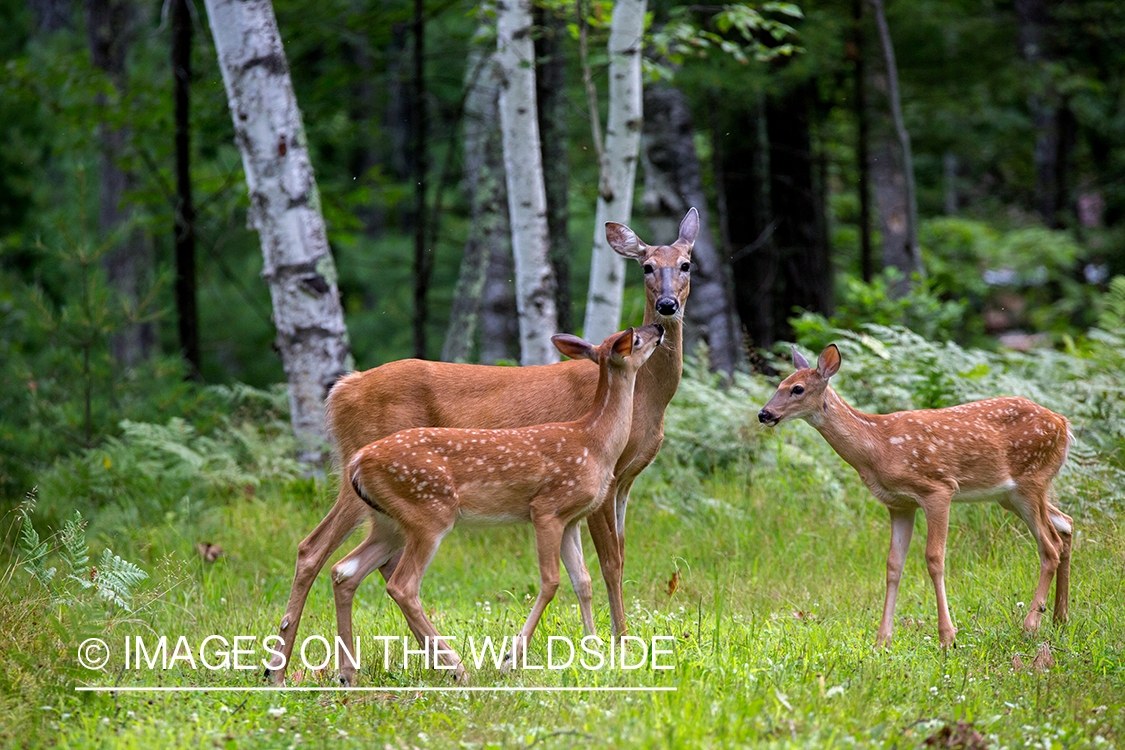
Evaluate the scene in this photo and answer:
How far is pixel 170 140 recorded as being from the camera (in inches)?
509

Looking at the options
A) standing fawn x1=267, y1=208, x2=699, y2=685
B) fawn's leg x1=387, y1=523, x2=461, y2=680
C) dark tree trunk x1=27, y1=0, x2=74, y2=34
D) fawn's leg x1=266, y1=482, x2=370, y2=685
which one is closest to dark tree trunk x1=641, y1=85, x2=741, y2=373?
standing fawn x1=267, y1=208, x2=699, y2=685

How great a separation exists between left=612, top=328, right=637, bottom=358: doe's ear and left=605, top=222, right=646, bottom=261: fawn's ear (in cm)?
88

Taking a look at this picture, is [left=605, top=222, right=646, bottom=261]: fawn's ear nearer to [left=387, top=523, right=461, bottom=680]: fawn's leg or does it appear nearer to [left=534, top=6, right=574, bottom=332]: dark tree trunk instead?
[left=387, top=523, right=461, bottom=680]: fawn's leg

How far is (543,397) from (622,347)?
2.54 ft

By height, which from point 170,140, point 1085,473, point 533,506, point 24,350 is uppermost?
point 170,140

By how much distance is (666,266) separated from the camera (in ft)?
17.5

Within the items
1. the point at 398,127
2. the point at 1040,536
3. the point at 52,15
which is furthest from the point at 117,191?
the point at 1040,536

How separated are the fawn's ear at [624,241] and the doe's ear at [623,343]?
88 cm

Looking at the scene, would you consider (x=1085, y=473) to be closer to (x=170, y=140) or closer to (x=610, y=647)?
(x=610, y=647)

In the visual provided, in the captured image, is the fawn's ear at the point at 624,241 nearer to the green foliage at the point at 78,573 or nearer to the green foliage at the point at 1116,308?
the green foliage at the point at 78,573

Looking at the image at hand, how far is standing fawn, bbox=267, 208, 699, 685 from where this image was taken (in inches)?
205

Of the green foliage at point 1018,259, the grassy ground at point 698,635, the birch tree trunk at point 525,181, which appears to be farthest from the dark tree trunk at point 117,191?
the green foliage at point 1018,259

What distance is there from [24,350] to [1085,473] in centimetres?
1408

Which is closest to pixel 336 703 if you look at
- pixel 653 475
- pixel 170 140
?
pixel 653 475
